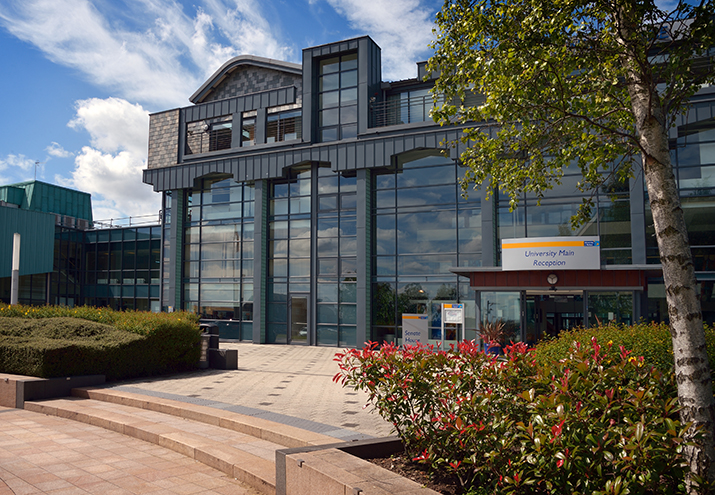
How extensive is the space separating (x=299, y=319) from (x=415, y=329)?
24.2ft

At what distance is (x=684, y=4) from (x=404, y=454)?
543cm

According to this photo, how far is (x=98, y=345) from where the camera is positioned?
1272 cm

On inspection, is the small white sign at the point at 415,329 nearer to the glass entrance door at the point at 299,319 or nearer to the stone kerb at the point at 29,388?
the glass entrance door at the point at 299,319

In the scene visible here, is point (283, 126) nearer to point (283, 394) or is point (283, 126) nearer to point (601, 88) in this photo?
point (283, 394)

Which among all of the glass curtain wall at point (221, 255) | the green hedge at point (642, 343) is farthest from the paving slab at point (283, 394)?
the glass curtain wall at point (221, 255)

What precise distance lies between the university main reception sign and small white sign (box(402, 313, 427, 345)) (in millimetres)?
3654

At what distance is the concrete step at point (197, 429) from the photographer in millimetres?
6601

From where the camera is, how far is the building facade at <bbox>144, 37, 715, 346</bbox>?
18.8 metres

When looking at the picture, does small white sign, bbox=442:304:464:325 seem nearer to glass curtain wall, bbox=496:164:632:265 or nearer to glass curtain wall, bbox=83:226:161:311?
glass curtain wall, bbox=496:164:632:265

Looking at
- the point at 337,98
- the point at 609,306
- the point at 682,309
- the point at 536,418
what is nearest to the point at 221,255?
the point at 337,98

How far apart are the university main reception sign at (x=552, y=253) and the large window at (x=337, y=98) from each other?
9.74 m

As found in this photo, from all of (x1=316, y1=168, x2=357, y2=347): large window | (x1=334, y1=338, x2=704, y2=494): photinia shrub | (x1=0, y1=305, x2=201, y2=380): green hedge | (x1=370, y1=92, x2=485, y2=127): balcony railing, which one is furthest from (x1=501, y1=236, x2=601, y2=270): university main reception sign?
(x1=334, y1=338, x2=704, y2=494): photinia shrub

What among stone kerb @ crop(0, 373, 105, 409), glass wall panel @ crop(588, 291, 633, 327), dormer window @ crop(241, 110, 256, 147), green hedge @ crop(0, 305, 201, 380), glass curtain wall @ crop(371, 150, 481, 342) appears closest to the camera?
stone kerb @ crop(0, 373, 105, 409)

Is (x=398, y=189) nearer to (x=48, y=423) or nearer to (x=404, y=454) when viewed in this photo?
(x=48, y=423)
